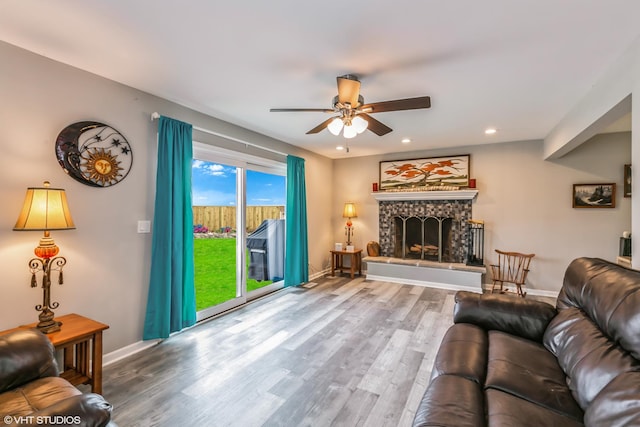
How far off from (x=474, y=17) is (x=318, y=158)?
14.2 feet

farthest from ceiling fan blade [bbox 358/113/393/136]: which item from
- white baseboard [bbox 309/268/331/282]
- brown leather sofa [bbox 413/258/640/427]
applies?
white baseboard [bbox 309/268/331/282]

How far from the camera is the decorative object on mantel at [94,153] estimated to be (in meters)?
2.36

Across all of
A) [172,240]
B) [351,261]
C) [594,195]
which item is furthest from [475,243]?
[172,240]

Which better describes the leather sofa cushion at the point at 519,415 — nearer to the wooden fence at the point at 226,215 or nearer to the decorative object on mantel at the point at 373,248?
the wooden fence at the point at 226,215

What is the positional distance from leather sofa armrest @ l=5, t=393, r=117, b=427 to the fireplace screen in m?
5.29

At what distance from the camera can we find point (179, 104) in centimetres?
322

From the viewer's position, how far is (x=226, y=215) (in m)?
3.99

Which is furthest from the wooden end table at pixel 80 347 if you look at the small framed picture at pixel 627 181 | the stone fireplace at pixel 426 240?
the small framed picture at pixel 627 181

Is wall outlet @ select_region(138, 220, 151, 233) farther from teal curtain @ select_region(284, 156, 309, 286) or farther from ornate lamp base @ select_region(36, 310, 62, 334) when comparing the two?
teal curtain @ select_region(284, 156, 309, 286)

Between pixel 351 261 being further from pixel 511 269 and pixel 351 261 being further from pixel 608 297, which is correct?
pixel 608 297

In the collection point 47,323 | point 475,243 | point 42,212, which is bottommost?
point 47,323

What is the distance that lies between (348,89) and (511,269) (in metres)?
4.41

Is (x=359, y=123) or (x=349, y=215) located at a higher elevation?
(x=359, y=123)

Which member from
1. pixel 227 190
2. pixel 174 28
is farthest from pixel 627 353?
pixel 227 190
